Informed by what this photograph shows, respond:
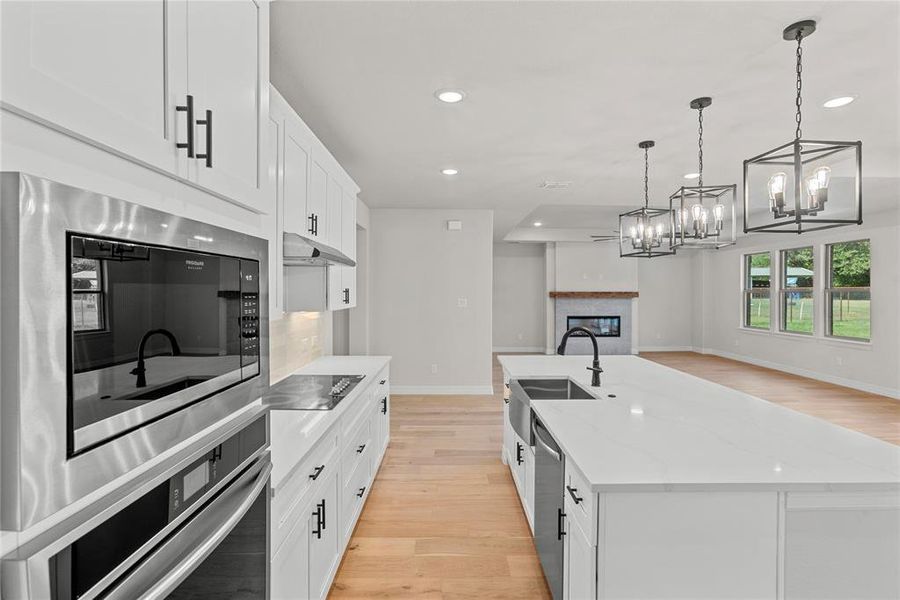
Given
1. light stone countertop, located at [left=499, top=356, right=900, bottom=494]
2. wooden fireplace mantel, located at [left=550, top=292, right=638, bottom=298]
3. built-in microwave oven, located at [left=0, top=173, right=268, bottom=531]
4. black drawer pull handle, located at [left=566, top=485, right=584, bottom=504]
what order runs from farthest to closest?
wooden fireplace mantel, located at [left=550, top=292, right=638, bottom=298]
black drawer pull handle, located at [left=566, top=485, right=584, bottom=504]
light stone countertop, located at [left=499, top=356, right=900, bottom=494]
built-in microwave oven, located at [left=0, top=173, right=268, bottom=531]

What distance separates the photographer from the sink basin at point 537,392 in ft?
8.63

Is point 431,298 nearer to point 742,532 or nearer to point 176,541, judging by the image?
point 742,532

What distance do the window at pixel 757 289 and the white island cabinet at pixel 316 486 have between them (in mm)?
8535

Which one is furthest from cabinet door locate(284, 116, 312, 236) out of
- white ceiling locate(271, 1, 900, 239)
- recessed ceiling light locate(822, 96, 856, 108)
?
recessed ceiling light locate(822, 96, 856, 108)

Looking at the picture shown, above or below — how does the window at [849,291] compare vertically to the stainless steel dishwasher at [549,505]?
above

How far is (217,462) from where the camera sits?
942 millimetres

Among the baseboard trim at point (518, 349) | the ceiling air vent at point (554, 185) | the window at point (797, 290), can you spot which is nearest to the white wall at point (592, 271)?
the baseboard trim at point (518, 349)

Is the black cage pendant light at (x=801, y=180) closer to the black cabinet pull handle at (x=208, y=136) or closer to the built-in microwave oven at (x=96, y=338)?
the black cabinet pull handle at (x=208, y=136)

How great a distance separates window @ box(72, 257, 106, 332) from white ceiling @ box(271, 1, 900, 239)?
1.54 meters

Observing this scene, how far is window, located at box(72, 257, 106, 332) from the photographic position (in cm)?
60

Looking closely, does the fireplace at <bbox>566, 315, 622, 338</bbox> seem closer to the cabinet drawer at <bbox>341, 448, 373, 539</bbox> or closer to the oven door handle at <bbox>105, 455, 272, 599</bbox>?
the cabinet drawer at <bbox>341, 448, 373, 539</bbox>

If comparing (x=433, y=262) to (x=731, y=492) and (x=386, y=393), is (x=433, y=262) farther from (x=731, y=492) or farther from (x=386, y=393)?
(x=731, y=492)

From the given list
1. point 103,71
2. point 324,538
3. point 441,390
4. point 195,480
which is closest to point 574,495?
point 324,538

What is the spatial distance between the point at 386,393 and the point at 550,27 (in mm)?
2897
